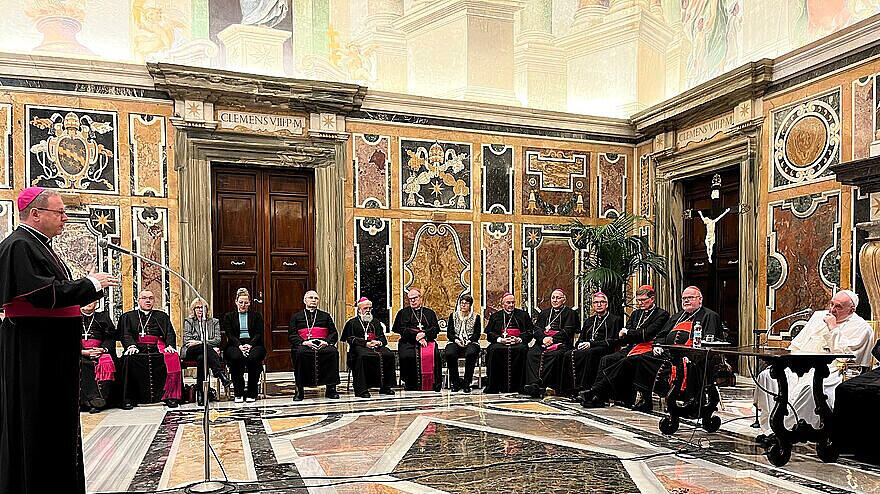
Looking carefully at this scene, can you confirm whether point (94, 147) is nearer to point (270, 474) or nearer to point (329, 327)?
point (329, 327)

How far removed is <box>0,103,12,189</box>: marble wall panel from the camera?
830 cm

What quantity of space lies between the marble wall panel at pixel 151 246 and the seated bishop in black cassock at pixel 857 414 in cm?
697

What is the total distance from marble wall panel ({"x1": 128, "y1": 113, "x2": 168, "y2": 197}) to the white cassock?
22.1 feet

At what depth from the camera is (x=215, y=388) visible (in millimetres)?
8289

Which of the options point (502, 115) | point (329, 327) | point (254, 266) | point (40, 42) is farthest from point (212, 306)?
point (502, 115)

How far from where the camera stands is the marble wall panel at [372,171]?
9758 millimetres

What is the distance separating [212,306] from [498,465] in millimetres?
5241

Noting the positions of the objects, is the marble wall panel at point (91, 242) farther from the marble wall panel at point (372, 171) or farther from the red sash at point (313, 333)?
the marble wall panel at point (372, 171)

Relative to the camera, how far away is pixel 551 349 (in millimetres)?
8422

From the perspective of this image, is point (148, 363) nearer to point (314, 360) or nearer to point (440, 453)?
point (314, 360)

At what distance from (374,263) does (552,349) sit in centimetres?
268

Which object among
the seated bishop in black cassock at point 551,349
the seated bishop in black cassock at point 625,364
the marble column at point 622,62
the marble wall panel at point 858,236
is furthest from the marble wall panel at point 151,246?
the marble wall panel at point 858,236

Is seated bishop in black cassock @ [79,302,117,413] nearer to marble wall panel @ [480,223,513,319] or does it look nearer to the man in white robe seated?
marble wall panel @ [480,223,513,319]

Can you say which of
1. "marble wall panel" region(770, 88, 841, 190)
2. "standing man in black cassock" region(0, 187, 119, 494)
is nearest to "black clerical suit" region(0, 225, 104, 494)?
"standing man in black cassock" region(0, 187, 119, 494)
